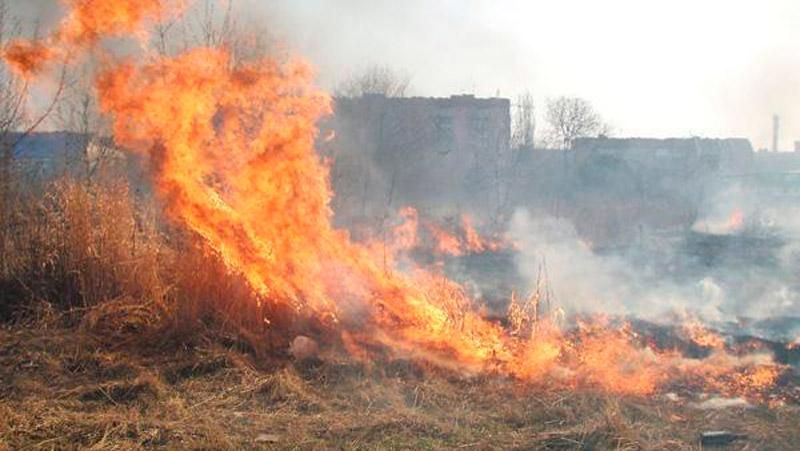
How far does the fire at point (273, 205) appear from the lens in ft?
23.8

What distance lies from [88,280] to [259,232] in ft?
6.40

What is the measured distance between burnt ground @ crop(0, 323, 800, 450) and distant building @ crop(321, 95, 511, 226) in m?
10.7

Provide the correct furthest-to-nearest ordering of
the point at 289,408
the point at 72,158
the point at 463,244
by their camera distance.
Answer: the point at 463,244 < the point at 72,158 < the point at 289,408

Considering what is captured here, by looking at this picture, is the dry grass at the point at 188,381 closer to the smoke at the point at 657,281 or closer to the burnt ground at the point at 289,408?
the burnt ground at the point at 289,408

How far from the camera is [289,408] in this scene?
18.0 feet

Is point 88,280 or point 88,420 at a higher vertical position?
point 88,280

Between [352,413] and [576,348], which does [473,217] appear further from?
[352,413]

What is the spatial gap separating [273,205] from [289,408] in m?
2.77

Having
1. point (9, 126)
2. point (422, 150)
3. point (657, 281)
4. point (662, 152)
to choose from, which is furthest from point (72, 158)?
point (662, 152)

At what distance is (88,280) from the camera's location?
7.55 metres

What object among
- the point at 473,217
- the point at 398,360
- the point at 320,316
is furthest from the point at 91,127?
the point at 473,217

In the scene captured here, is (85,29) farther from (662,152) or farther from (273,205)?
(662,152)

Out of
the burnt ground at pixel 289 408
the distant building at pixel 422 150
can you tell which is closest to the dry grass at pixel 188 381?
the burnt ground at pixel 289 408

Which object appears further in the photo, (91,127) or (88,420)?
(91,127)
